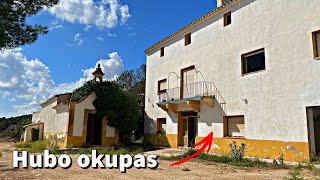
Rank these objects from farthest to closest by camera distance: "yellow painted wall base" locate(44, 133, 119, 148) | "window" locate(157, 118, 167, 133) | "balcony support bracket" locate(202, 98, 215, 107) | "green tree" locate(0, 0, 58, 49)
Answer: "window" locate(157, 118, 167, 133) → "yellow painted wall base" locate(44, 133, 119, 148) → "balcony support bracket" locate(202, 98, 215, 107) → "green tree" locate(0, 0, 58, 49)

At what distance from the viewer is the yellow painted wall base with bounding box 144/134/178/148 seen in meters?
18.7

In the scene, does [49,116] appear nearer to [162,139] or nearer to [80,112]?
[80,112]

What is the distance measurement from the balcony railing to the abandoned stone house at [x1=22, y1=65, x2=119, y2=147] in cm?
499

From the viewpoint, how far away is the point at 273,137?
1219cm

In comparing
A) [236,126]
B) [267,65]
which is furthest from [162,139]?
[267,65]

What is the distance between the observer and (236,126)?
14.4 meters

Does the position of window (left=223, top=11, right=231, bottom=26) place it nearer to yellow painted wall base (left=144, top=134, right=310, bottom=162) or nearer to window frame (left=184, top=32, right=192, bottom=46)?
window frame (left=184, top=32, right=192, bottom=46)

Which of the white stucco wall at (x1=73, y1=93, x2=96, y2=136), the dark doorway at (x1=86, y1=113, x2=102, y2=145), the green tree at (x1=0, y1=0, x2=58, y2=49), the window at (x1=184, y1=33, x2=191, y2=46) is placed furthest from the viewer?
the dark doorway at (x1=86, y1=113, x2=102, y2=145)

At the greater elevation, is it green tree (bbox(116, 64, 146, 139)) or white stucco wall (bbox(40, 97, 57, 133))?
green tree (bbox(116, 64, 146, 139))

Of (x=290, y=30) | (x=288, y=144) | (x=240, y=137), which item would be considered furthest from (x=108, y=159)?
(x=290, y=30)

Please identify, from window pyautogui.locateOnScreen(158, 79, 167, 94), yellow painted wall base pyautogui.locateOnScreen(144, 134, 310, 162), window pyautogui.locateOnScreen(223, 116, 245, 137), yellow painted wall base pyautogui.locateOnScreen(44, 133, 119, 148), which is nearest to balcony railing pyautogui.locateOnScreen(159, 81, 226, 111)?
window pyautogui.locateOnScreen(158, 79, 167, 94)

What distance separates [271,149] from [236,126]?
252cm

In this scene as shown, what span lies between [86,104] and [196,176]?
41.7 ft

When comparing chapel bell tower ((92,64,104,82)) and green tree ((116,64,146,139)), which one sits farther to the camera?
green tree ((116,64,146,139))
